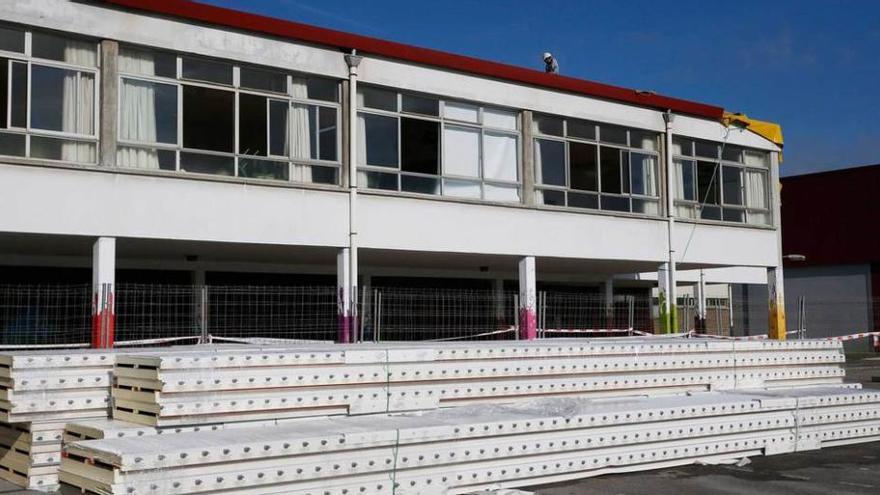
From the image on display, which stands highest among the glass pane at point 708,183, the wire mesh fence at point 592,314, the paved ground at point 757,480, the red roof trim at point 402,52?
the red roof trim at point 402,52

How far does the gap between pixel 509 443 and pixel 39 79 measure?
9936 mm

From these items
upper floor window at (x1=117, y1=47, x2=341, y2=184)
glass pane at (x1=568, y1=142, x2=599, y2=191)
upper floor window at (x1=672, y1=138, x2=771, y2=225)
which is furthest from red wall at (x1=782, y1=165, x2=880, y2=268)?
upper floor window at (x1=117, y1=47, x2=341, y2=184)

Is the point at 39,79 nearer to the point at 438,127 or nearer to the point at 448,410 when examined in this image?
the point at 438,127

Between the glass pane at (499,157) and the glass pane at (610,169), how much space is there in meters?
2.58

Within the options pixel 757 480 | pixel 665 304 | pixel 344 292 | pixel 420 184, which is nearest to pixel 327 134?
pixel 420 184

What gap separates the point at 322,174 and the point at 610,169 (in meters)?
7.50

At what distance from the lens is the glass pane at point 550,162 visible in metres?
19.9

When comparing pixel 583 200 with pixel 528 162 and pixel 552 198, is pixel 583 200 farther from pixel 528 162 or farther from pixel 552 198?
pixel 528 162

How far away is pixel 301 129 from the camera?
1664 cm

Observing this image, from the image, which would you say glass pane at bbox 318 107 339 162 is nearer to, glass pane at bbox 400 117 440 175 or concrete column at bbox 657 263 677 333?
glass pane at bbox 400 117 440 175

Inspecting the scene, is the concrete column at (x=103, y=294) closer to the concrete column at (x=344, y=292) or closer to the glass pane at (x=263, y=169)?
the glass pane at (x=263, y=169)

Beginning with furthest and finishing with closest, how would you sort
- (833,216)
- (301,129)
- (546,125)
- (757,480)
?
Answer: (833,216) < (546,125) < (301,129) < (757,480)

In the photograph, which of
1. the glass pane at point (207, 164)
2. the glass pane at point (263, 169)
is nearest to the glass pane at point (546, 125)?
the glass pane at point (263, 169)

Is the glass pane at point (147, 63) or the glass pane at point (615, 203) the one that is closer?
the glass pane at point (147, 63)
